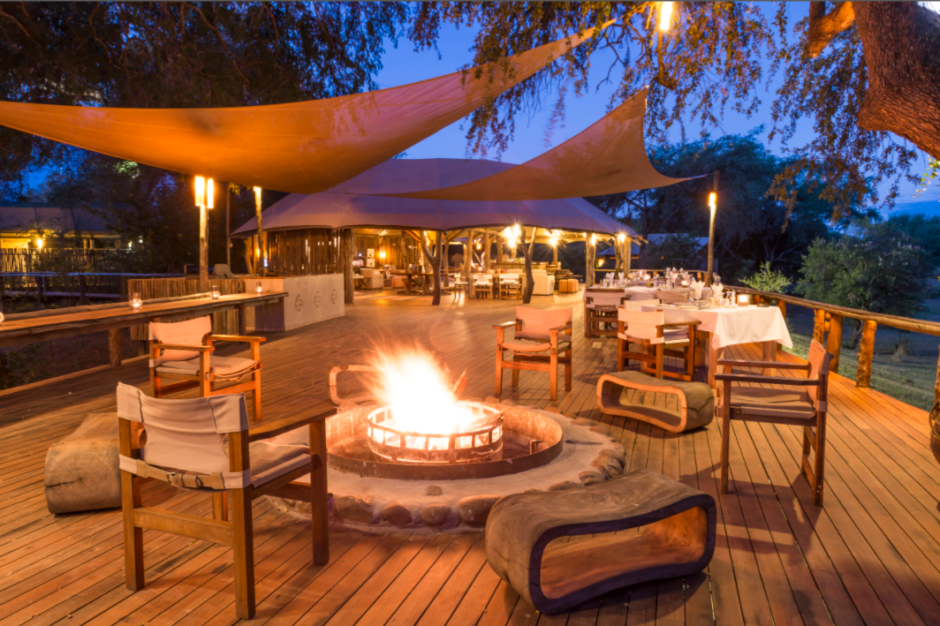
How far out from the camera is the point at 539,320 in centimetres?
529

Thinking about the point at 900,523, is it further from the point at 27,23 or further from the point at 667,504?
the point at 27,23

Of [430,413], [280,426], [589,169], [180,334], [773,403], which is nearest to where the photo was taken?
[280,426]

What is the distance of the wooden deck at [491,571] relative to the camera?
1.93 m

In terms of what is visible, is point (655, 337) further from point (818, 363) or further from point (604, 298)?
point (604, 298)

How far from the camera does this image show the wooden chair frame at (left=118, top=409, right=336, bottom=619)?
1.82 meters

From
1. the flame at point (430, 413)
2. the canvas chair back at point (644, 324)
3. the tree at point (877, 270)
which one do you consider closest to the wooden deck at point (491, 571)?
the flame at point (430, 413)

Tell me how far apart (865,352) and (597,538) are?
4.61 meters

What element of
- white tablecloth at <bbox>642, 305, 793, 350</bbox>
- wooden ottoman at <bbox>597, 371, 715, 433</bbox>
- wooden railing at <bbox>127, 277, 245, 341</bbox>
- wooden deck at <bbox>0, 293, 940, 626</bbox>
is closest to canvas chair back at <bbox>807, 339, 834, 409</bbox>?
wooden deck at <bbox>0, 293, 940, 626</bbox>

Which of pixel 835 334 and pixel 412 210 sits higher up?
pixel 412 210

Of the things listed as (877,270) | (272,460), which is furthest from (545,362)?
(877,270)

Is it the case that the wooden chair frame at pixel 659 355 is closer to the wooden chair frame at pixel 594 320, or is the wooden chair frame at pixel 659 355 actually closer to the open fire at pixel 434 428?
the open fire at pixel 434 428

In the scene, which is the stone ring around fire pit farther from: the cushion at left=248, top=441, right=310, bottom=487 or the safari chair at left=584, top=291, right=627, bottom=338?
the safari chair at left=584, top=291, right=627, bottom=338

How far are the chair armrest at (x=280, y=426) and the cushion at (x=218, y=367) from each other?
6.70 ft

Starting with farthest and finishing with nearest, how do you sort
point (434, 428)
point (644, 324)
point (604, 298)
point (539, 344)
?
point (604, 298), point (644, 324), point (539, 344), point (434, 428)
